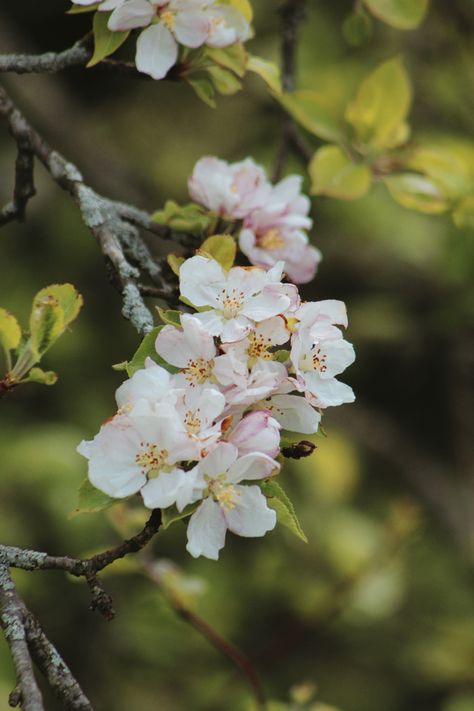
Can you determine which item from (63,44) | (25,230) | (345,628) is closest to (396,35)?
(63,44)

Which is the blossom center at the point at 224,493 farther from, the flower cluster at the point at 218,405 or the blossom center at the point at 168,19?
the blossom center at the point at 168,19

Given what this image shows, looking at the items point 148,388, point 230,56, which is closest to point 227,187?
point 230,56

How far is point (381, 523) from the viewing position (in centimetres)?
276

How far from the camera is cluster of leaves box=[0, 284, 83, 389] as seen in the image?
91 cm

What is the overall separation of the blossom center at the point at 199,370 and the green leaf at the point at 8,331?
20 cm

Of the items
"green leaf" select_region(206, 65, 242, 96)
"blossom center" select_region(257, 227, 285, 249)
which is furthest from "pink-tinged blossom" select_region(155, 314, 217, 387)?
"green leaf" select_region(206, 65, 242, 96)

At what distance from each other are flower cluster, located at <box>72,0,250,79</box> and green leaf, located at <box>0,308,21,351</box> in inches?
13.4

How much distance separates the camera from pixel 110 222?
110 cm

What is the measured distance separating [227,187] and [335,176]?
1.11ft

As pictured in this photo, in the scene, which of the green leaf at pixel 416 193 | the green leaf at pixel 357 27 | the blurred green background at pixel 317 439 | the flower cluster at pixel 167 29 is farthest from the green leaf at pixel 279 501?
the blurred green background at pixel 317 439

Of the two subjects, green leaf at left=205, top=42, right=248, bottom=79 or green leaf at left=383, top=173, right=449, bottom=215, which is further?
green leaf at left=383, top=173, right=449, bottom=215

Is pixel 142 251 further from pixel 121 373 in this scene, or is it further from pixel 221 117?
pixel 221 117

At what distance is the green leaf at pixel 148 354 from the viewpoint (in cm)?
87

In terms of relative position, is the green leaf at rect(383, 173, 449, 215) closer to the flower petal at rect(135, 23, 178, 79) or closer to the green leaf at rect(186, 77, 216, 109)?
the green leaf at rect(186, 77, 216, 109)
